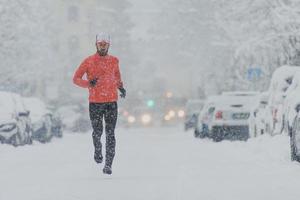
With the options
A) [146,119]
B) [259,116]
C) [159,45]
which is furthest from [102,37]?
[159,45]

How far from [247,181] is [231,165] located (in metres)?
3.51

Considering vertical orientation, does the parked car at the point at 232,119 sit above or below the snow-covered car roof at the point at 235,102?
below

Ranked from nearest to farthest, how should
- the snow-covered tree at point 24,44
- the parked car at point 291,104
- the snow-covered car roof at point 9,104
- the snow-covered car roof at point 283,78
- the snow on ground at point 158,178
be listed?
the snow on ground at point 158,178 → the parked car at point 291,104 → the snow-covered car roof at point 283,78 → the snow-covered car roof at point 9,104 → the snow-covered tree at point 24,44

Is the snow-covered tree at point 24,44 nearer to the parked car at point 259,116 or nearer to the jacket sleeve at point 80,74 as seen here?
the parked car at point 259,116

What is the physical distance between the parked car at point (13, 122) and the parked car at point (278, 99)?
21.7ft

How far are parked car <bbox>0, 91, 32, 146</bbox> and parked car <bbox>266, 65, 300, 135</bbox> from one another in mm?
6601

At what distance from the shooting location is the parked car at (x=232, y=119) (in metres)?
27.1

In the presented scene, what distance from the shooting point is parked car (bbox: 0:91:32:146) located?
22859 mm

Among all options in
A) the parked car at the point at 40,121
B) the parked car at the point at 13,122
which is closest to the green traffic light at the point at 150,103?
the parked car at the point at 40,121

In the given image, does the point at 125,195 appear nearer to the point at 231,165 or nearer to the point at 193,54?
the point at 231,165

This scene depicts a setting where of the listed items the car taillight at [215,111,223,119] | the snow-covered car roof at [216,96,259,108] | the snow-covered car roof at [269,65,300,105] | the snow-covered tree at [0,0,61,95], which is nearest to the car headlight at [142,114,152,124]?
the snow-covered tree at [0,0,61,95]

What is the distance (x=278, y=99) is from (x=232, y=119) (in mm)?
7562

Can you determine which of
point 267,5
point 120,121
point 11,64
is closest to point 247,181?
point 267,5

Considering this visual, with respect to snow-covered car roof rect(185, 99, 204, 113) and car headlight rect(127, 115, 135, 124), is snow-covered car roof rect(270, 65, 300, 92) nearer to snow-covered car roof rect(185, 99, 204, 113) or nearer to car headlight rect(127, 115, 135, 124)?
snow-covered car roof rect(185, 99, 204, 113)
